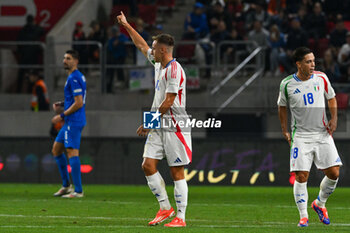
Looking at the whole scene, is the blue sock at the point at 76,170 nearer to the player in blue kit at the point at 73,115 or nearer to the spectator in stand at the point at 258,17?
the player in blue kit at the point at 73,115

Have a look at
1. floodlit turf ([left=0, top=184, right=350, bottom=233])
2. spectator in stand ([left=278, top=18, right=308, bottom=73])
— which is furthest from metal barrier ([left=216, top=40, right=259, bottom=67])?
floodlit turf ([left=0, top=184, right=350, bottom=233])

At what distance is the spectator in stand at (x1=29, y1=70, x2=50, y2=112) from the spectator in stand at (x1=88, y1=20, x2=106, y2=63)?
1348 mm

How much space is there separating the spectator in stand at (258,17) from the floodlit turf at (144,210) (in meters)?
6.67

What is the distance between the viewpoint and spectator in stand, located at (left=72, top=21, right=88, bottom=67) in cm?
2073

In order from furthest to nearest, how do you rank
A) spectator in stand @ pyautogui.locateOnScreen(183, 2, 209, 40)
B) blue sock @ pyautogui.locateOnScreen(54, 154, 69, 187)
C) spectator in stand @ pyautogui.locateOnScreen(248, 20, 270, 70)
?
spectator in stand @ pyautogui.locateOnScreen(183, 2, 209, 40) → spectator in stand @ pyautogui.locateOnScreen(248, 20, 270, 70) → blue sock @ pyautogui.locateOnScreen(54, 154, 69, 187)

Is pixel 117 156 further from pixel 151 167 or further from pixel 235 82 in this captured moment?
pixel 151 167

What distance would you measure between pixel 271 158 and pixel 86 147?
368 centimetres

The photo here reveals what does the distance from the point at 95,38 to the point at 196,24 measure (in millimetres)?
2723

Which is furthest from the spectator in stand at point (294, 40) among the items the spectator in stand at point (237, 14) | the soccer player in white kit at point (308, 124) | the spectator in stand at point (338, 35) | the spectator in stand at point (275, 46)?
the soccer player in white kit at point (308, 124)

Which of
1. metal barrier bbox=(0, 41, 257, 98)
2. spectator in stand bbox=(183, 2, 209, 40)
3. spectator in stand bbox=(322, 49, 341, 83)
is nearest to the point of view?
spectator in stand bbox=(322, 49, 341, 83)

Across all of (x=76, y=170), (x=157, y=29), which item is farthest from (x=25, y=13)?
(x=76, y=170)

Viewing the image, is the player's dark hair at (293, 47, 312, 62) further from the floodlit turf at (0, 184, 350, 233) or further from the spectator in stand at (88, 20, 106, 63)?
the spectator in stand at (88, 20, 106, 63)

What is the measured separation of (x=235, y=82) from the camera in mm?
20328

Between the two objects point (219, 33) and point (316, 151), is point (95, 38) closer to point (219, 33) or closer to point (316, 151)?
point (219, 33)
